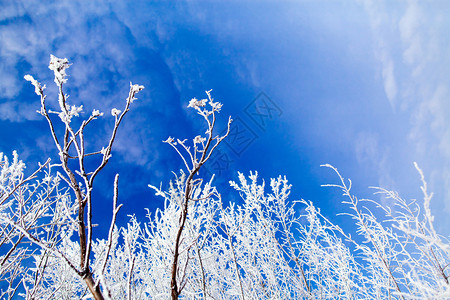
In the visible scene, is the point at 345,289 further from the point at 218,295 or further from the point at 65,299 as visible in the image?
the point at 65,299

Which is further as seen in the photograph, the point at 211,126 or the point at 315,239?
the point at 315,239

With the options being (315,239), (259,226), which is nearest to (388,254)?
(315,239)

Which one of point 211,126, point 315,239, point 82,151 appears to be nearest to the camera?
point 82,151

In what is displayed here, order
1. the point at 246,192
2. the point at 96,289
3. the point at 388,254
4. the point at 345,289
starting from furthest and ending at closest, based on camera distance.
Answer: the point at 246,192 → the point at 345,289 → the point at 388,254 → the point at 96,289

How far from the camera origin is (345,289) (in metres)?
4.36

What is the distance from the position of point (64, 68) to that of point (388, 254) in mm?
4547

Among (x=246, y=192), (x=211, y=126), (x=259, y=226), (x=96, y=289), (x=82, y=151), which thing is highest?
(x=246, y=192)

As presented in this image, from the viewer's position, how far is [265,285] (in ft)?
19.6

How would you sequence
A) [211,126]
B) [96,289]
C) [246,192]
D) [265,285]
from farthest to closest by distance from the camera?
[246,192], [265,285], [211,126], [96,289]

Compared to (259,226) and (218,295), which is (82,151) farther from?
(218,295)

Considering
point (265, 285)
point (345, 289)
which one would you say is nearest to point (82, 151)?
point (345, 289)

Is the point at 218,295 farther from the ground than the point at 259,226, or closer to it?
closer to it

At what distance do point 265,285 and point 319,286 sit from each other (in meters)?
1.46

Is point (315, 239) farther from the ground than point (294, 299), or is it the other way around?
point (315, 239)
